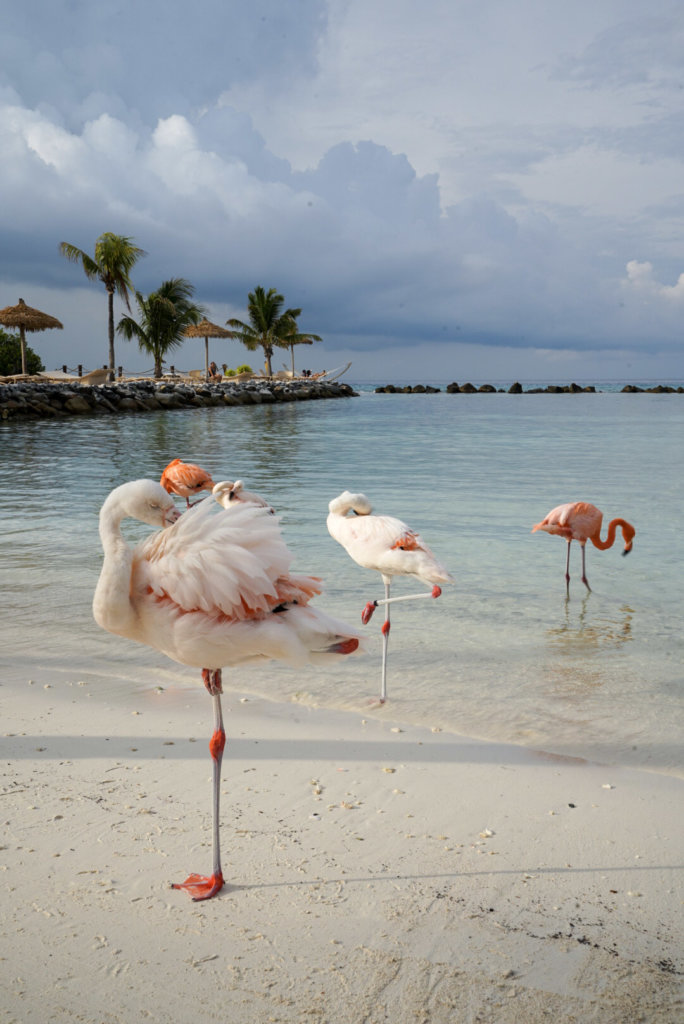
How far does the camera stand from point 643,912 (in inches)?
116

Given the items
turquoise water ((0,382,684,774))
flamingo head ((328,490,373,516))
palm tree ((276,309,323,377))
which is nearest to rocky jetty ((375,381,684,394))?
palm tree ((276,309,323,377))

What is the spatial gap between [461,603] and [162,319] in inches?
1996

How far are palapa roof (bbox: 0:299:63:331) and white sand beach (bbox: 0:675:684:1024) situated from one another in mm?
43728

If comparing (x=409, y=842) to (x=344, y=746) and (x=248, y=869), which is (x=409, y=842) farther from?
(x=344, y=746)

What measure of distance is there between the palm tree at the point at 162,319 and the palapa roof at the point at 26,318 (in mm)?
9184

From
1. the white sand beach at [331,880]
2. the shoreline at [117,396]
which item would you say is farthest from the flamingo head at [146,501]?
the shoreline at [117,396]

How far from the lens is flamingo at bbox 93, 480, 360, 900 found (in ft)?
10.2

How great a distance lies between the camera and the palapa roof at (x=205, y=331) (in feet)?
201

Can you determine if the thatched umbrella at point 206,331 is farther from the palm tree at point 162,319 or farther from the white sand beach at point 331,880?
the white sand beach at point 331,880

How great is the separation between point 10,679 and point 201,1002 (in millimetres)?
3421

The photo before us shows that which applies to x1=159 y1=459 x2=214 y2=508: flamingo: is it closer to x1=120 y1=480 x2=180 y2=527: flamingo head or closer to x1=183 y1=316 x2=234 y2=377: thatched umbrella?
x1=120 y1=480 x2=180 y2=527: flamingo head

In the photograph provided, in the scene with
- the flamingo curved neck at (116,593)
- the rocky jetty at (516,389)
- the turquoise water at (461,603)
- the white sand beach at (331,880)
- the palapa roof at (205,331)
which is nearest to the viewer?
A: the white sand beach at (331,880)

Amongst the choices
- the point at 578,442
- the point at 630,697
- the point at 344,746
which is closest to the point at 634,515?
the point at 630,697

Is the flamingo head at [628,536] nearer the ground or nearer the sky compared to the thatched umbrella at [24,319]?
nearer the ground
